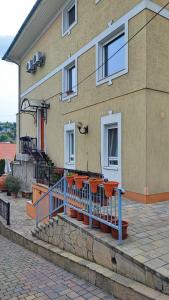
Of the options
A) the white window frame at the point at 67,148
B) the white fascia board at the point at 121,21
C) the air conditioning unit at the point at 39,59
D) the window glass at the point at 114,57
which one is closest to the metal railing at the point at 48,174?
the white window frame at the point at 67,148

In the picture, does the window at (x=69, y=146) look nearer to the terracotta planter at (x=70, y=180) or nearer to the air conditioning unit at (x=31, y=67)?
the terracotta planter at (x=70, y=180)

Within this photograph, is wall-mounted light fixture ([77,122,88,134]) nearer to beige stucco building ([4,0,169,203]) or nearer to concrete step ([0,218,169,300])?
beige stucco building ([4,0,169,203])

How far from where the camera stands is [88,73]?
10312mm

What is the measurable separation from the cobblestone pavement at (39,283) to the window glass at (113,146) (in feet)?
12.4

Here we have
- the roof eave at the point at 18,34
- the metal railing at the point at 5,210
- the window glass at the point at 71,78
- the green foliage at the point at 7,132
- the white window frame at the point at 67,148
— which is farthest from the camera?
the green foliage at the point at 7,132

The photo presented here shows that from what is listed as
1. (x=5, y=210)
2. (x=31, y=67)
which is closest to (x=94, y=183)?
(x=5, y=210)

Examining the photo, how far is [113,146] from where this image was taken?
8992mm

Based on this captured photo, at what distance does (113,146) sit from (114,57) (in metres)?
2.98

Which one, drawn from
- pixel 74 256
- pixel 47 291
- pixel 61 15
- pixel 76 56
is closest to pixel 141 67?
pixel 76 56

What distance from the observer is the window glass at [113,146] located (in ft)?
29.0

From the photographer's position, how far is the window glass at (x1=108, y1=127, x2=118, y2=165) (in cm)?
884

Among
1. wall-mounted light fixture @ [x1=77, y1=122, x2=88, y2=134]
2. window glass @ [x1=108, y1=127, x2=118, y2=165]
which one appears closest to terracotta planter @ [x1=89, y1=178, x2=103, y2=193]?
window glass @ [x1=108, y1=127, x2=118, y2=165]

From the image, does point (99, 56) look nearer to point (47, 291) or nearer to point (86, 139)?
point (86, 139)

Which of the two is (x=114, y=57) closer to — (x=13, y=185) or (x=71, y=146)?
(x=71, y=146)
